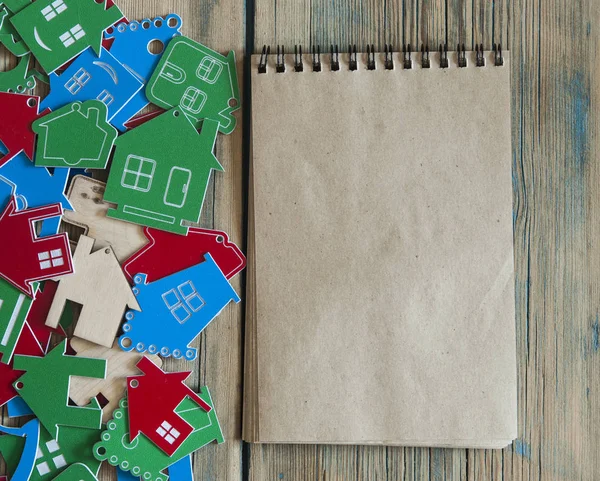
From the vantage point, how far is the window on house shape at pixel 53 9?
2.71ft

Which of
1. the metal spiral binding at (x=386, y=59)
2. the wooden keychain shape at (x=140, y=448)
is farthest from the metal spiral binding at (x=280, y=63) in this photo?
the wooden keychain shape at (x=140, y=448)

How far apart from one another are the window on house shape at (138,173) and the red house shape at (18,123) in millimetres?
119

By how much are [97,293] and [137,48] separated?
0.31 metres

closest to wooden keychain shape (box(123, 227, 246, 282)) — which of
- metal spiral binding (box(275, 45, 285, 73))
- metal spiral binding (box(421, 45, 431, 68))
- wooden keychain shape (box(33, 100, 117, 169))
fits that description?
wooden keychain shape (box(33, 100, 117, 169))

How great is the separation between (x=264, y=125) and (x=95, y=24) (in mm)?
244

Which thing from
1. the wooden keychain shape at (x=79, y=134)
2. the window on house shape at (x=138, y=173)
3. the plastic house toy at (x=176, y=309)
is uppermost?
the wooden keychain shape at (x=79, y=134)

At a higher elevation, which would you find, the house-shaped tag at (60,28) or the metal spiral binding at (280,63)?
the house-shaped tag at (60,28)

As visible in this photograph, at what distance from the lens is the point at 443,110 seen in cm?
81

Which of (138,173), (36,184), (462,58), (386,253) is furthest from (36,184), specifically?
(462,58)

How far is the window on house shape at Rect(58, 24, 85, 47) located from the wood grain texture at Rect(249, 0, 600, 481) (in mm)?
228

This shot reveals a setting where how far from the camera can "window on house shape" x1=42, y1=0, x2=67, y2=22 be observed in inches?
32.5

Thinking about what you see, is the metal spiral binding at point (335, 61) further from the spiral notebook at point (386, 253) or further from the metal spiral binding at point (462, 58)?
the metal spiral binding at point (462, 58)

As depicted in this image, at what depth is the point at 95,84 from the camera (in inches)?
32.4

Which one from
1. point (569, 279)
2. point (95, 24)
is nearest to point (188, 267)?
point (95, 24)
